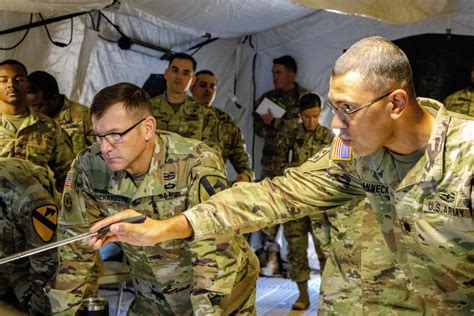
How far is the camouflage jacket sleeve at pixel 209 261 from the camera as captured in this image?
2158mm

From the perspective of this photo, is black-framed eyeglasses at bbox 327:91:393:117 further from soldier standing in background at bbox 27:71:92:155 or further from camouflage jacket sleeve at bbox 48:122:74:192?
soldier standing in background at bbox 27:71:92:155

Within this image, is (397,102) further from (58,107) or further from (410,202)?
(58,107)

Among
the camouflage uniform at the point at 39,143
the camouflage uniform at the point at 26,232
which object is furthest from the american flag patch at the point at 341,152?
the camouflage uniform at the point at 39,143

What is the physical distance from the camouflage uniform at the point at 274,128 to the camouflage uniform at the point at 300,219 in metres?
0.07

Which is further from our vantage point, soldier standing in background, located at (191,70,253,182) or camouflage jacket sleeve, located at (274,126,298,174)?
camouflage jacket sleeve, located at (274,126,298,174)

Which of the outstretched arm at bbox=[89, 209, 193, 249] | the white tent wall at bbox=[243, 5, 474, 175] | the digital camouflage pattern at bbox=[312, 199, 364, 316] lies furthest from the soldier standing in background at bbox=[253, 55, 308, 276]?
the outstretched arm at bbox=[89, 209, 193, 249]

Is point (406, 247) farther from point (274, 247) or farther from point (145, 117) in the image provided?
point (274, 247)

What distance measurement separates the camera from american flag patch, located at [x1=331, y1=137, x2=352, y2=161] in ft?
6.40

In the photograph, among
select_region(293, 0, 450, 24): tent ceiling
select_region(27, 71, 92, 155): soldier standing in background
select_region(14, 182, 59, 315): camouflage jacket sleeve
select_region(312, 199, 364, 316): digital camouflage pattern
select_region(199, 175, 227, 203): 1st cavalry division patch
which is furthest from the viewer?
select_region(27, 71, 92, 155): soldier standing in background

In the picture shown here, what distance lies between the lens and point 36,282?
3064 millimetres

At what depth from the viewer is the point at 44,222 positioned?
121 inches

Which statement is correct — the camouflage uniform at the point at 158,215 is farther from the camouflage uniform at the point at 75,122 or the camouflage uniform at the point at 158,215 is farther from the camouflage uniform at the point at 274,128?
the camouflage uniform at the point at 274,128

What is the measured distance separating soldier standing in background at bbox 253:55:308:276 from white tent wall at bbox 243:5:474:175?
116mm

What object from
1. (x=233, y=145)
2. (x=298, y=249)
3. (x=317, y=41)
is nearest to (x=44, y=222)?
(x=233, y=145)
